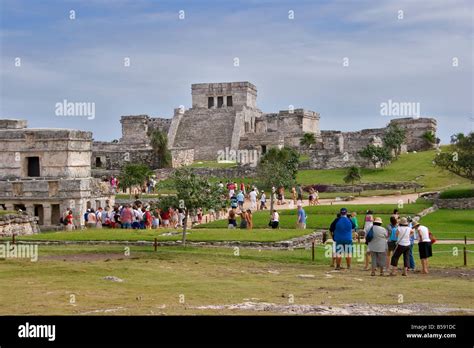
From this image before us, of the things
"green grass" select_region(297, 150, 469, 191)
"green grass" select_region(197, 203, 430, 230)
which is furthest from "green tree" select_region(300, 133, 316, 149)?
"green grass" select_region(197, 203, 430, 230)

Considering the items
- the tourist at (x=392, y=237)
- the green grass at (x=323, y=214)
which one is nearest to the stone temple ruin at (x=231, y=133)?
the green grass at (x=323, y=214)

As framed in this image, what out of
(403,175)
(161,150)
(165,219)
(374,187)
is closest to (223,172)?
(161,150)

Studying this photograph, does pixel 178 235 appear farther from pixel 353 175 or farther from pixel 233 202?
pixel 353 175

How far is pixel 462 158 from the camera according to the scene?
163 feet

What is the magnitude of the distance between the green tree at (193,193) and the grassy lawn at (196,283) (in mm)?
2030

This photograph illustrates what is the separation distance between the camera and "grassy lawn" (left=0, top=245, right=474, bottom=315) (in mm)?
17562

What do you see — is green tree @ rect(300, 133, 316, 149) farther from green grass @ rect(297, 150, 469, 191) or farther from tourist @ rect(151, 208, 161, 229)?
tourist @ rect(151, 208, 161, 229)

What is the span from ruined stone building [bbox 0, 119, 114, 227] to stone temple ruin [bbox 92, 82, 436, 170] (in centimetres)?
1992

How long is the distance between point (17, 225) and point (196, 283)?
16464 mm

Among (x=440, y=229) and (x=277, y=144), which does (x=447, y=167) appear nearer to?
(x=440, y=229)
